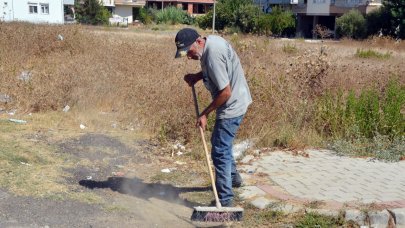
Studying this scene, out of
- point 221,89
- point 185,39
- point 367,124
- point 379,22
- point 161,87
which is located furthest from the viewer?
point 379,22

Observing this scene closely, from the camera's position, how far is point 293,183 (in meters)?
5.41

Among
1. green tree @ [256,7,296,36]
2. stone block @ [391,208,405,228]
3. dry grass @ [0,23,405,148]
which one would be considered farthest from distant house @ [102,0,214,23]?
stone block @ [391,208,405,228]

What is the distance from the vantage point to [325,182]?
214 inches

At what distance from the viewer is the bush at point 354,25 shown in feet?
141

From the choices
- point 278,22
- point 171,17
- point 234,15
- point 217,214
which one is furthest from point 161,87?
point 171,17

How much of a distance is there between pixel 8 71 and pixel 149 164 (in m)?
5.26

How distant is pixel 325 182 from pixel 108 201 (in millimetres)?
2423

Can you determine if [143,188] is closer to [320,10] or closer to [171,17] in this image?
[320,10]

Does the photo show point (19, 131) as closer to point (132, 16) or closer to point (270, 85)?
point (270, 85)

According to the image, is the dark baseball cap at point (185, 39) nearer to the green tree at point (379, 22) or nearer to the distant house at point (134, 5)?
the green tree at point (379, 22)

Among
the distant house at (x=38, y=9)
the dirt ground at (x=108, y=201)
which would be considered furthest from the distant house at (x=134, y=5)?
the dirt ground at (x=108, y=201)

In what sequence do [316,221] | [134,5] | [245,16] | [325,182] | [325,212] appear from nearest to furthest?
[316,221] → [325,212] → [325,182] → [245,16] → [134,5]

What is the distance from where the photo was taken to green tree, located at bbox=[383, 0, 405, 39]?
1601 inches

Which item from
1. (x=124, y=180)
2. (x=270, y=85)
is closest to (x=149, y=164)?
(x=124, y=180)
